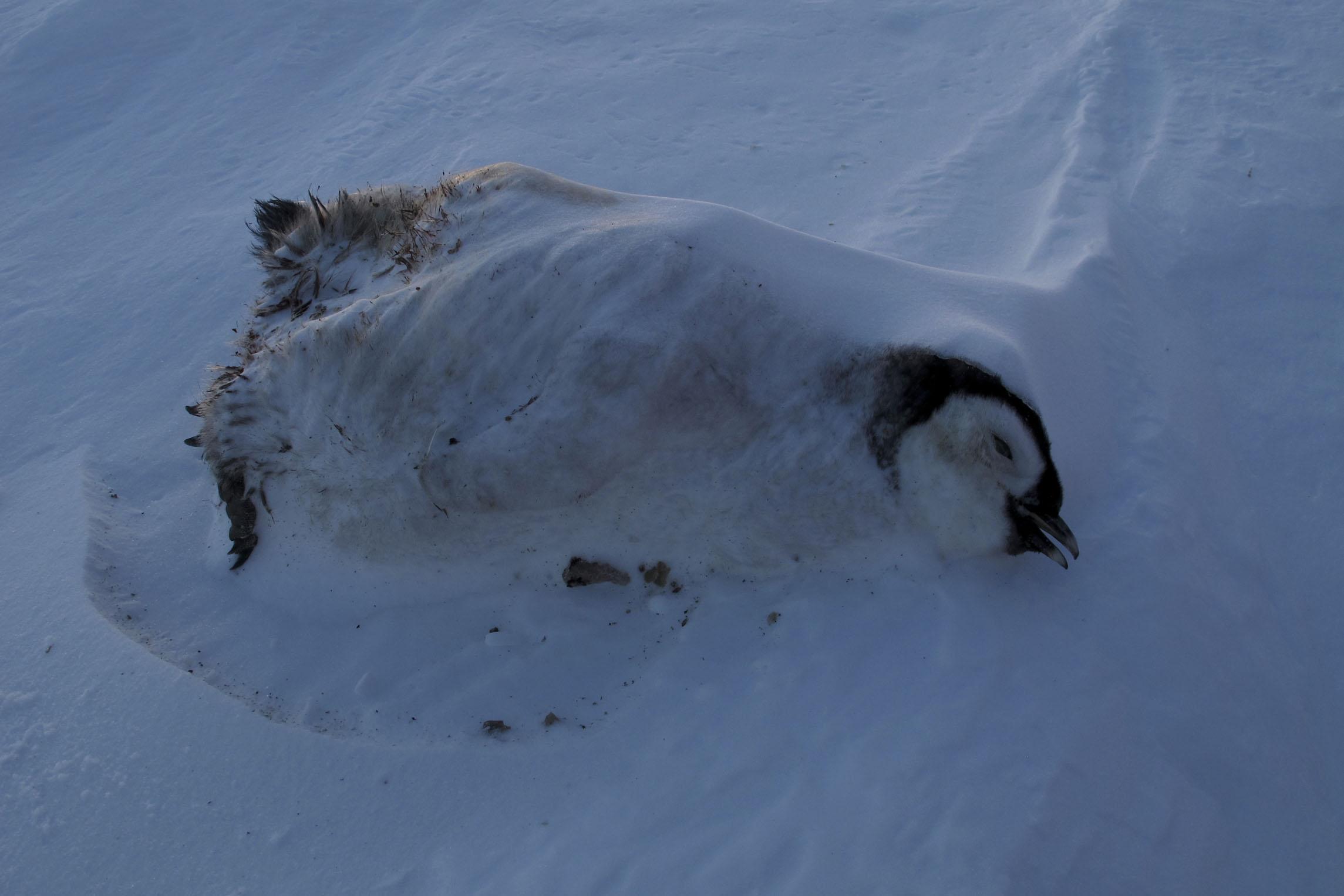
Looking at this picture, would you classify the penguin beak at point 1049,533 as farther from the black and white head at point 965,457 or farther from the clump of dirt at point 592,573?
the clump of dirt at point 592,573

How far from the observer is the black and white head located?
2562 mm

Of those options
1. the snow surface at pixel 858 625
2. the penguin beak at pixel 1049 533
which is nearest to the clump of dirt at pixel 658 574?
the snow surface at pixel 858 625

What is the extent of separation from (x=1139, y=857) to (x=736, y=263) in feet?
6.99

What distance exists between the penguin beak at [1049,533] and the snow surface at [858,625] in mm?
100

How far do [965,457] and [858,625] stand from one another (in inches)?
25.4

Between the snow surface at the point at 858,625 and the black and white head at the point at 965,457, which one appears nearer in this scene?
the snow surface at the point at 858,625

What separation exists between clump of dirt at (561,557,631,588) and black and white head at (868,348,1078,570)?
1.01 metres

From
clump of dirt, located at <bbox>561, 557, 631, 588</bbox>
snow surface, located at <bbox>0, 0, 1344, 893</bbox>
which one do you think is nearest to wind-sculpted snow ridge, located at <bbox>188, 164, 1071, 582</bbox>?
clump of dirt, located at <bbox>561, 557, 631, 588</bbox>

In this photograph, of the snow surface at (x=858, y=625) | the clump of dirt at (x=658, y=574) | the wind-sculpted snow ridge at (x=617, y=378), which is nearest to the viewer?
the snow surface at (x=858, y=625)

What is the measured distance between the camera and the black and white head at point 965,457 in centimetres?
256

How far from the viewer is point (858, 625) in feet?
8.78

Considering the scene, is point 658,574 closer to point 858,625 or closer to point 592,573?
point 592,573

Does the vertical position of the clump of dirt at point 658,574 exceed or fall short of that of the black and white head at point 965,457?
it falls short

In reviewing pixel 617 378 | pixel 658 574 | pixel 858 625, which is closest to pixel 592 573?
pixel 658 574
